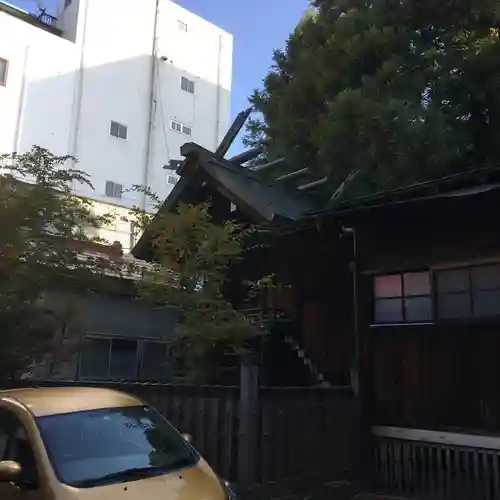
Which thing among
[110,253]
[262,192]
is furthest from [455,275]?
[110,253]

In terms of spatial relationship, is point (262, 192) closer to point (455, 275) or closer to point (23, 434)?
point (455, 275)

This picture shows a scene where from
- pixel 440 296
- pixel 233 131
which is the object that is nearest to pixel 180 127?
pixel 233 131

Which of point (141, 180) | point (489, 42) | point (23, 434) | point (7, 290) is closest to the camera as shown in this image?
point (23, 434)

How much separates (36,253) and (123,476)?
661 cm

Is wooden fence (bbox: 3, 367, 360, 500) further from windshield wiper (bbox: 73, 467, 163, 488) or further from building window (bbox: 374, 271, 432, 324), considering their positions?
windshield wiper (bbox: 73, 467, 163, 488)

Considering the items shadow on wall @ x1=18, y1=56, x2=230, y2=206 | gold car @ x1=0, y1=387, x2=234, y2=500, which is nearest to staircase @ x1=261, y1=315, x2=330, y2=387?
gold car @ x1=0, y1=387, x2=234, y2=500

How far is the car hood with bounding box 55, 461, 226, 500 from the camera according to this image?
4184mm

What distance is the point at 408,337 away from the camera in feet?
28.6

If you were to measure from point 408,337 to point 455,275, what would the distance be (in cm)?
111

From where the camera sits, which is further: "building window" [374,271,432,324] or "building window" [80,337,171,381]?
"building window" [80,337,171,381]

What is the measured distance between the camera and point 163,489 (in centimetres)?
436

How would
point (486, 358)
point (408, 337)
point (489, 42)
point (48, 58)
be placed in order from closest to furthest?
point (486, 358), point (408, 337), point (489, 42), point (48, 58)

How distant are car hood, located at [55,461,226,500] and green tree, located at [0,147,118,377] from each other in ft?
20.5

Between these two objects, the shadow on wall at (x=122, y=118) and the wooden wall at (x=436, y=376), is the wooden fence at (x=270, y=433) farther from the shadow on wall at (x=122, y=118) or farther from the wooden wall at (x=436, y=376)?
the shadow on wall at (x=122, y=118)
